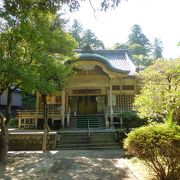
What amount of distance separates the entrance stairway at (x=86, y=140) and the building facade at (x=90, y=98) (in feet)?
9.09

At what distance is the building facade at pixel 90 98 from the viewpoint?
75.4ft

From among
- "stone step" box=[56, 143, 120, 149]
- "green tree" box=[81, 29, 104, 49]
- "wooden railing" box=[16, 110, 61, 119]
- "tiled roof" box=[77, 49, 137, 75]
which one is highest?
"green tree" box=[81, 29, 104, 49]

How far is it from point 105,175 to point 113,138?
9338 mm

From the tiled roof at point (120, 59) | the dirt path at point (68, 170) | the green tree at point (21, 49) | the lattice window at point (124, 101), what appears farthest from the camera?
the tiled roof at point (120, 59)

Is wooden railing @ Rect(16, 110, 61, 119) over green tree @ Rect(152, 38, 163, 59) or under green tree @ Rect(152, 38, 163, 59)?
under

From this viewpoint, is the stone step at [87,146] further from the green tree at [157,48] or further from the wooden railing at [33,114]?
the green tree at [157,48]

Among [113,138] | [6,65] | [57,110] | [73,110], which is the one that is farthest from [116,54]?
[6,65]

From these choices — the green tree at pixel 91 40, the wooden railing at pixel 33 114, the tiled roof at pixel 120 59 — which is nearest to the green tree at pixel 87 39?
the green tree at pixel 91 40

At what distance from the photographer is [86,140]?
17.9 m

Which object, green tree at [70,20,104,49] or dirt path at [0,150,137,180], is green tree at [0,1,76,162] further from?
green tree at [70,20,104,49]

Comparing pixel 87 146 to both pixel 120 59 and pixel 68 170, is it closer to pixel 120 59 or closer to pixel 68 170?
pixel 68 170

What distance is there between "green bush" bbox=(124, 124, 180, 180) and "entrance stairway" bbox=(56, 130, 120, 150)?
9568 mm

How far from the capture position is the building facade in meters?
23.0

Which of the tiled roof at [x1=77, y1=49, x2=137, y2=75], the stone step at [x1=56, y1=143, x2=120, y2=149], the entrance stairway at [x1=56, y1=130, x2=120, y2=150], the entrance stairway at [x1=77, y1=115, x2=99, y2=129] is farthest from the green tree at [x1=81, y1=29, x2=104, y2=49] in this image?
the stone step at [x1=56, y1=143, x2=120, y2=149]
